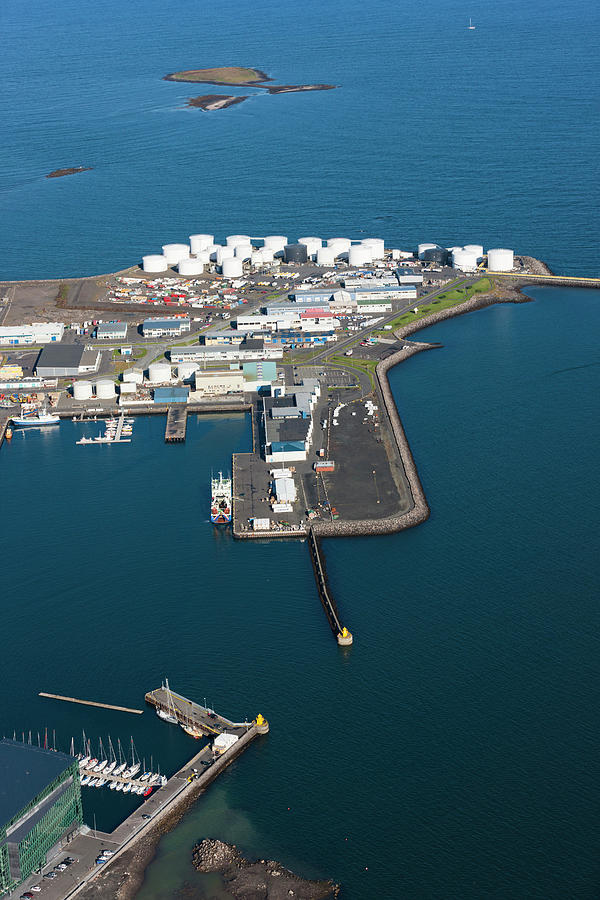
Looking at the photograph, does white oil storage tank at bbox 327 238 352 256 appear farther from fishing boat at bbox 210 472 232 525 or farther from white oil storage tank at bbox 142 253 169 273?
fishing boat at bbox 210 472 232 525

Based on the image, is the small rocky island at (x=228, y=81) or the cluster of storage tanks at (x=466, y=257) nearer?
the cluster of storage tanks at (x=466, y=257)

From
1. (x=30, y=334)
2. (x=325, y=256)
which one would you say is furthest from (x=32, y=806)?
(x=325, y=256)

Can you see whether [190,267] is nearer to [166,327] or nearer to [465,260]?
[166,327]

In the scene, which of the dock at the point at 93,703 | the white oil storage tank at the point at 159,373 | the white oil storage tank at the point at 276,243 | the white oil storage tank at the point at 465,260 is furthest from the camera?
the white oil storage tank at the point at 276,243

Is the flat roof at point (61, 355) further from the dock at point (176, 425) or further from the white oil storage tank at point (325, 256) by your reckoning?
the white oil storage tank at point (325, 256)

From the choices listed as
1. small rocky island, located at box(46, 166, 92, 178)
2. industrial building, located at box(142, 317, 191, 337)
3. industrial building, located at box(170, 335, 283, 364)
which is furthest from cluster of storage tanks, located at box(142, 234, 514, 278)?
small rocky island, located at box(46, 166, 92, 178)

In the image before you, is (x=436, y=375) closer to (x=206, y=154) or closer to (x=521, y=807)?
(x=521, y=807)

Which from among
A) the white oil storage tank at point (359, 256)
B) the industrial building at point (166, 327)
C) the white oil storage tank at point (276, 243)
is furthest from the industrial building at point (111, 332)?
the white oil storage tank at point (359, 256)
